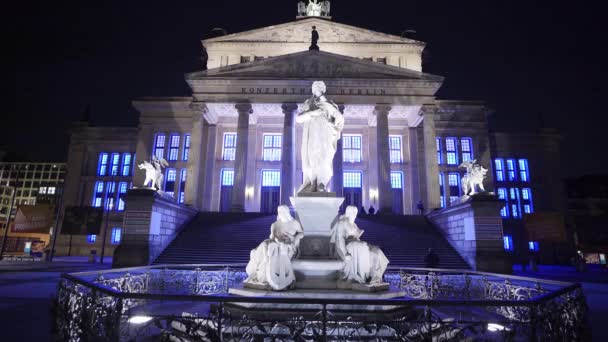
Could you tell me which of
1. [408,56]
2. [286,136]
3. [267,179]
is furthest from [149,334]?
[408,56]

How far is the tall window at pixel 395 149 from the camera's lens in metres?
37.8

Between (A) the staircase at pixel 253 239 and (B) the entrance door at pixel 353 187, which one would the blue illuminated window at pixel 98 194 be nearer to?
(A) the staircase at pixel 253 239

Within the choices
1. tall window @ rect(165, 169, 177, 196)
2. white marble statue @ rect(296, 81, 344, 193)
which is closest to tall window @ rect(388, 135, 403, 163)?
tall window @ rect(165, 169, 177, 196)

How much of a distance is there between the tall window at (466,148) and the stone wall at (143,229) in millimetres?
30306

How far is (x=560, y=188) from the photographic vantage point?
38.5m

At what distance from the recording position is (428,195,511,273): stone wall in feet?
66.4

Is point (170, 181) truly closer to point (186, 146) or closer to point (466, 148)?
point (186, 146)

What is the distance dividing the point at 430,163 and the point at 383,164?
4.20m

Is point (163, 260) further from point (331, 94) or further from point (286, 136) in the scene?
point (331, 94)

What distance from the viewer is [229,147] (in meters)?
38.2

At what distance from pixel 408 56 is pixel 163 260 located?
1267 inches

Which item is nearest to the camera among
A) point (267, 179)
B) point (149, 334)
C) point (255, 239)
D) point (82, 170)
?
point (149, 334)

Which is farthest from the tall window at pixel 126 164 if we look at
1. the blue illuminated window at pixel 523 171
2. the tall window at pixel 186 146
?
the blue illuminated window at pixel 523 171

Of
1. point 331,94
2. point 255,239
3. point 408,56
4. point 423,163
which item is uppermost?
point 408,56
